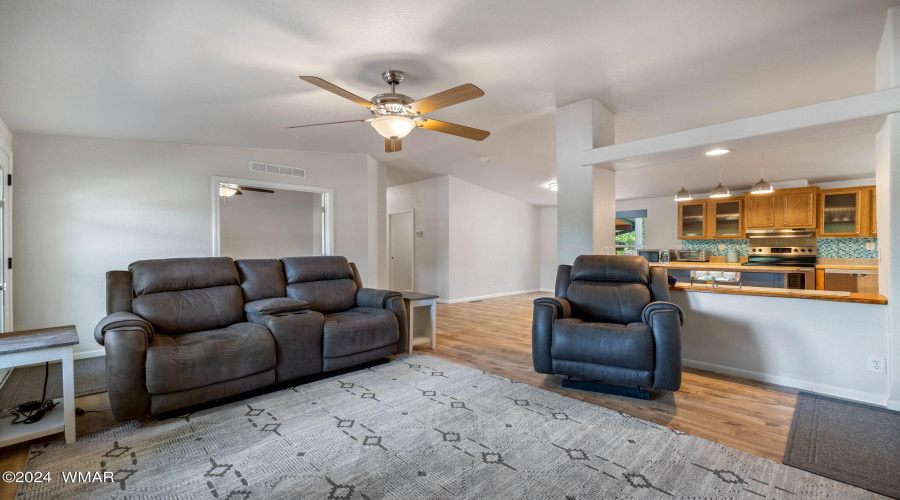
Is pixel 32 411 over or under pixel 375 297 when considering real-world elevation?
under

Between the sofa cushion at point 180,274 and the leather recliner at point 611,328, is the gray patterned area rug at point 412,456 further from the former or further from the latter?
the sofa cushion at point 180,274

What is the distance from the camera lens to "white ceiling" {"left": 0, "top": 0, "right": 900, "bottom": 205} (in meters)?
2.15

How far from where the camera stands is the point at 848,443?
206 cm

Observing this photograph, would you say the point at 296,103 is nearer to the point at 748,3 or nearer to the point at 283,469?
the point at 283,469

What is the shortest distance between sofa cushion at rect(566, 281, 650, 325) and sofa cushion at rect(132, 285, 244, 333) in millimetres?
2918

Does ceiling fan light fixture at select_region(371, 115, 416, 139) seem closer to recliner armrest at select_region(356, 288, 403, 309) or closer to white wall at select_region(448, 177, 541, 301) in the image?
recliner armrest at select_region(356, 288, 403, 309)

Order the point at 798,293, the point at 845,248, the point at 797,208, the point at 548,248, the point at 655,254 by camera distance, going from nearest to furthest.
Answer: the point at 798,293
the point at 845,248
the point at 797,208
the point at 655,254
the point at 548,248

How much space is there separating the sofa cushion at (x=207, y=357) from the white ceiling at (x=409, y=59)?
187 centimetres

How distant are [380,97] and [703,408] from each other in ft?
10.1

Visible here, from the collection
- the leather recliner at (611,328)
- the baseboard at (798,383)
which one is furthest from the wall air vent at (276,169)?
the baseboard at (798,383)

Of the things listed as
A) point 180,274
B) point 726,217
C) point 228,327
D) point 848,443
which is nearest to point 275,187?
point 180,274

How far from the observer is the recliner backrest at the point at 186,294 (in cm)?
291

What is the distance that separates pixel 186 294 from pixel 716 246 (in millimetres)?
7850

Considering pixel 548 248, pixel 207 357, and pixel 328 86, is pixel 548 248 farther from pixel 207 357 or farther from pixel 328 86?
pixel 207 357
